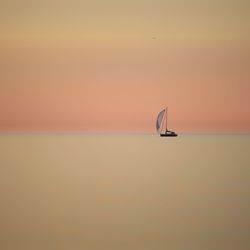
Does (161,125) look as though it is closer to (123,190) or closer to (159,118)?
(159,118)

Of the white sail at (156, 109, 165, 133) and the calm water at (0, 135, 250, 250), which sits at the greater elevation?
the white sail at (156, 109, 165, 133)

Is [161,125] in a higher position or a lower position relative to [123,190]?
higher

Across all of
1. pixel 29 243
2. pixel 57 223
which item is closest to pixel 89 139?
pixel 57 223

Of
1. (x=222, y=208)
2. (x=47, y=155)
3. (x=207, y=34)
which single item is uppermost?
(x=207, y=34)

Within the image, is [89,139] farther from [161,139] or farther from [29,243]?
[29,243]

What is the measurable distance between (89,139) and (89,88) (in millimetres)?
298

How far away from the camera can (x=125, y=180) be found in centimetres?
140

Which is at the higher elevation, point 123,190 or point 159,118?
point 159,118

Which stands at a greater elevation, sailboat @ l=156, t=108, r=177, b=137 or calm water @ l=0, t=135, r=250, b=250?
sailboat @ l=156, t=108, r=177, b=137

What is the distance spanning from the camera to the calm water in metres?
1.39

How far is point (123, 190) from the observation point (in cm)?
141

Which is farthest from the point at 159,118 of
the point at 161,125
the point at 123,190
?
the point at 123,190

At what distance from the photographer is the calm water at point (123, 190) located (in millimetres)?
1392

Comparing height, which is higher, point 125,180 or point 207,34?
point 207,34
